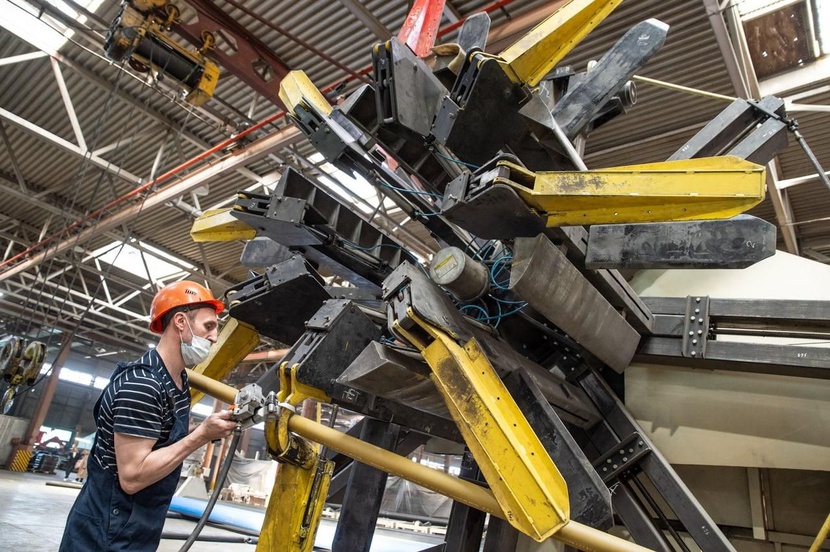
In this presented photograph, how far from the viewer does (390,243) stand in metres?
A: 3.48

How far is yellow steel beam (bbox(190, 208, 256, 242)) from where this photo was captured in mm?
3596

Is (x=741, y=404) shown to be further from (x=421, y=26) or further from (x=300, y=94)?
(x=421, y=26)

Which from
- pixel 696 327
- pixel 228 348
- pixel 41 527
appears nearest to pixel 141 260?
pixel 41 527

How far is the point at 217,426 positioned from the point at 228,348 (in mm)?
1647

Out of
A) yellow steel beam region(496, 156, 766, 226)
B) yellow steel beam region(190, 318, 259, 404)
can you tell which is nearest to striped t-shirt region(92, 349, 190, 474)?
yellow steel beam region(190, 318, 259, 404)

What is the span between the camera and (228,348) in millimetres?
3498

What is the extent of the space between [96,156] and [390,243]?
7.27 m

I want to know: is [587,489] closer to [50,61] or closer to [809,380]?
[809,380]

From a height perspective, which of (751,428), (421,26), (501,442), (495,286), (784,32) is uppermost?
(784,32)

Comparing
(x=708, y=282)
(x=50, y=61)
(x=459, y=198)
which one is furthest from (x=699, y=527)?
(x=50, y=61)

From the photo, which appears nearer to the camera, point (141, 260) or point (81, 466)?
point (141, 260)

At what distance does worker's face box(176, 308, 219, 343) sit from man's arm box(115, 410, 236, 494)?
0.48 meters

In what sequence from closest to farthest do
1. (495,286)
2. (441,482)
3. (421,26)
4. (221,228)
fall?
(441,482) → (495,286) → (221,228) → (421,26)

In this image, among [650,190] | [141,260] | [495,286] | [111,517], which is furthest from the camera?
[141,260]
